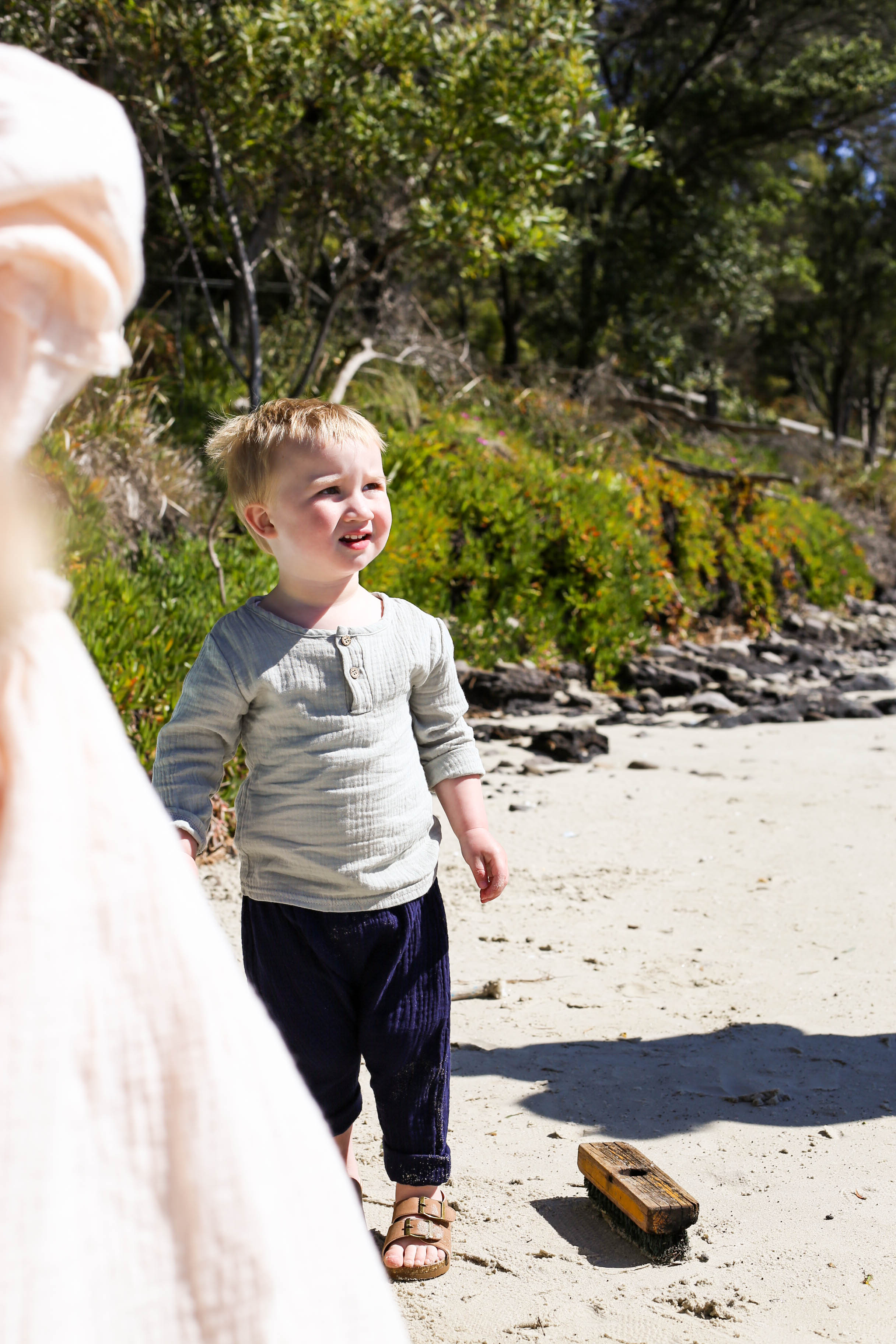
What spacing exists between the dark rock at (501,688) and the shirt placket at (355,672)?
17.2ft

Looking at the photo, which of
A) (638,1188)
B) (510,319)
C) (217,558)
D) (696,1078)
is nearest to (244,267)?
(217,558)

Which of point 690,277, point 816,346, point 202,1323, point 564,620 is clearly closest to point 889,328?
point 816,346

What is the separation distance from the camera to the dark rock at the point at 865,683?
30.6 feet

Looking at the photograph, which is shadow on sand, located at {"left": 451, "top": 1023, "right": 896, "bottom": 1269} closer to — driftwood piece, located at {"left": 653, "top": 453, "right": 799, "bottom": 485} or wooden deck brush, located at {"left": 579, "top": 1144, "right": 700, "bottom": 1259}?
wooden deck brush, located at {"left": 579, "top": 1144, "right": 700, "bottom": 1259}

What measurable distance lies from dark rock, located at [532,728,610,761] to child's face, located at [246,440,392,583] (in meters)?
4.36

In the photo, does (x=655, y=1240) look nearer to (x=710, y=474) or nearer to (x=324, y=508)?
(x=324, y=508)

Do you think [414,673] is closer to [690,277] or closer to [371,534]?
[371,534]

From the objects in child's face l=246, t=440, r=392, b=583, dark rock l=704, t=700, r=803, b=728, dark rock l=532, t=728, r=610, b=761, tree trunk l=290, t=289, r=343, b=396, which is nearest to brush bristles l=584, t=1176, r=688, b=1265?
child's face l=246, t=440, r=392, b=583

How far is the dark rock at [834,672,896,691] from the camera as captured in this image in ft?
30.6

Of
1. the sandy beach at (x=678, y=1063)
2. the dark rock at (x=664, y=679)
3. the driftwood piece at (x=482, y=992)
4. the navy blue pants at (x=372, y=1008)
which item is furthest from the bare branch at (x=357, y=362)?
the navy blue pants at (x=372, y=1008)

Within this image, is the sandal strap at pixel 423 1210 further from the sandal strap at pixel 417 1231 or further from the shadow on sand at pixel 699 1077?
the shadow on sand at pixel 699 1077

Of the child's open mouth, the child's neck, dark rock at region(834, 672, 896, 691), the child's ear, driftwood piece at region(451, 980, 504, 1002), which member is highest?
the child's ear

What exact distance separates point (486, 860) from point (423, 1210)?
0.69 metres

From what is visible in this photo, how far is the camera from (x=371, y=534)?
212 centimetres
